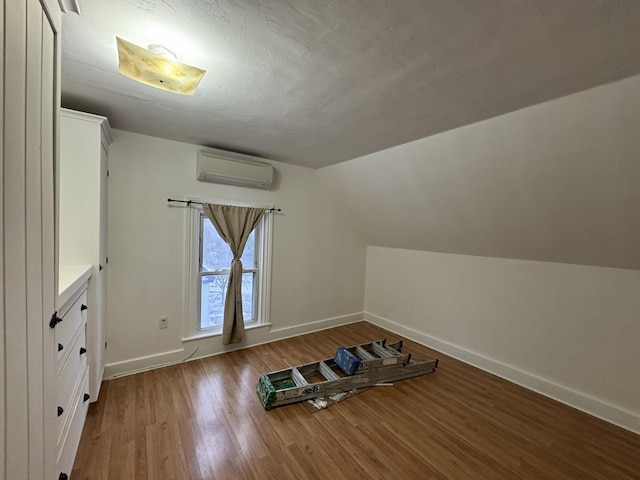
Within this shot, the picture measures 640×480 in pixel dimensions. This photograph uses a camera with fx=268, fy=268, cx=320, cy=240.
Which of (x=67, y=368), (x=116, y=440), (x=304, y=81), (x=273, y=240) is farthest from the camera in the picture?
(x=273, y=240)

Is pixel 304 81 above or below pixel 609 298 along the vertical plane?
above

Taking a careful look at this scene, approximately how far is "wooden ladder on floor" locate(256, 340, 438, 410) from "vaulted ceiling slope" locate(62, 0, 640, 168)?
2.17 m

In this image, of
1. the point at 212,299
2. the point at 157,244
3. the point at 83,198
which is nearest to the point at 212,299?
the point at 212,299

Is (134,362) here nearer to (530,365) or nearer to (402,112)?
(402,112)

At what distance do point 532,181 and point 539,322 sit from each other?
1.45 meters

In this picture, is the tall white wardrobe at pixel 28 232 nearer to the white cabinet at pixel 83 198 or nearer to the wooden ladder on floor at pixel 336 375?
the white cabinet at pixel 83 198

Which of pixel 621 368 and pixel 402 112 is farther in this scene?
pixel 621 368

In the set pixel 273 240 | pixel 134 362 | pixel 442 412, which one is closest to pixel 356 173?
pixel 273 240

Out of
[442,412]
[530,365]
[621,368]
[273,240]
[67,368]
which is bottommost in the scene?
[442,412]

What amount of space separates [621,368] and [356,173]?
2.89 meters

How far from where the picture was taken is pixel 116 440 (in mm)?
1789

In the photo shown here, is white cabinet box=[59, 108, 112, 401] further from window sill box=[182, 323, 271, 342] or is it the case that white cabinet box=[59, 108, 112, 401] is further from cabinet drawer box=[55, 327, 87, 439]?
window sill box=[182, 323, 271, 342]

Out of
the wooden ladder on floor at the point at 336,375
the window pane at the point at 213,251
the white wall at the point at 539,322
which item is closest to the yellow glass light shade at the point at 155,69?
the window pane at the point at 213,251

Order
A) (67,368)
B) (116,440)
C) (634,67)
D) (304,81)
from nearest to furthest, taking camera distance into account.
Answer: (634,67) < (67,368) < (304,81) < (116,440)
